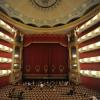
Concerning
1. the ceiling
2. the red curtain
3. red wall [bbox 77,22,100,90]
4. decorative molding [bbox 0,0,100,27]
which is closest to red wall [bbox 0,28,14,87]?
decorative molding [bbox 0,0,100,27]

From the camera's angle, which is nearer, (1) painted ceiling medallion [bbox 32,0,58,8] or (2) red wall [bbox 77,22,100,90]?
(2) red wall [bbox 77,22,100,90]

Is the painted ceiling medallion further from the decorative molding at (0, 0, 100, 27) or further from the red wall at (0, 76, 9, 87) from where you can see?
the red wall at (0, 76, 9, 87)

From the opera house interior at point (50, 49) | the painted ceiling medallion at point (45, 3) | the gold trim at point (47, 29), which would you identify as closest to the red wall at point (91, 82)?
the opera house interior at point (50, 49)

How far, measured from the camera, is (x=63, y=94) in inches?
471

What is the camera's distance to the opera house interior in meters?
11.9

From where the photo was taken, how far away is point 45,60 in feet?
64.0

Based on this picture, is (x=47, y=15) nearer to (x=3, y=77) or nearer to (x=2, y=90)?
(x=3, y=77)

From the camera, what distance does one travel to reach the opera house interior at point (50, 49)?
11852mm

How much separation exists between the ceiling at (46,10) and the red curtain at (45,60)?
3.61 meters

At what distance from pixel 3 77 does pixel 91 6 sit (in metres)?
11.4

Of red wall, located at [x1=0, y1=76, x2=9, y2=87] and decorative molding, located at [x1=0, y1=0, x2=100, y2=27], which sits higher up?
decorative molding, located at [x1=0, y1=0, x2=100, y2=27]

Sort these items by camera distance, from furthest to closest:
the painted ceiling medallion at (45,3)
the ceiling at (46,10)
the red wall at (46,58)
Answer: the red wall at (46,58)
the painted ceiling medallion at (45,3)
the ceiling at (46,10)

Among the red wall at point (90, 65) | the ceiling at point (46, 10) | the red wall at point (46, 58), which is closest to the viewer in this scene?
the red wall at point (90, 65)

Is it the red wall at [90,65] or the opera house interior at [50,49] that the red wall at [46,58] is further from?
the red wall at [90,65]
